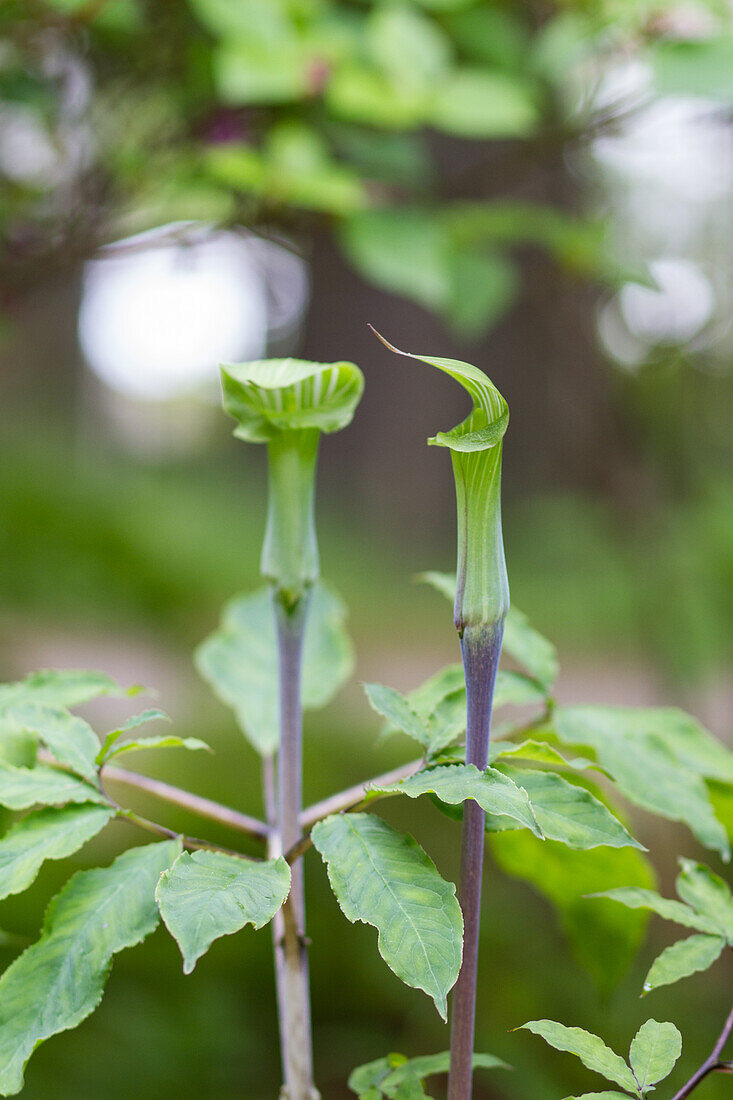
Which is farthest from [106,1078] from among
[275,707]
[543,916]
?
[275,707]

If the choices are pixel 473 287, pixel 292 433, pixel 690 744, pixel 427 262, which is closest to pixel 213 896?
pixel 292 433

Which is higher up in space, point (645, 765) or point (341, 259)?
point (341, 259)

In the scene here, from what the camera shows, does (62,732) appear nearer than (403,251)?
Yes

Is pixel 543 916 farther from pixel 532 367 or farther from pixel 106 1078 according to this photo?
pixel 532 367

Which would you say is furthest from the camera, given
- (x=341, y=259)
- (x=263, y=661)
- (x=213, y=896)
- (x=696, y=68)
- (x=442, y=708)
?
(x=341, y=259)

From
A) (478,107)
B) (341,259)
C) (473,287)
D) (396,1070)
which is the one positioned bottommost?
(396,1070)

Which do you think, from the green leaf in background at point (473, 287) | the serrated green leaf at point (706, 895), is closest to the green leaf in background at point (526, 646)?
the serrated green leaf at point (706, 895)

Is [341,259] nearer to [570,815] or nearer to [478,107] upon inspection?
[478,107]
